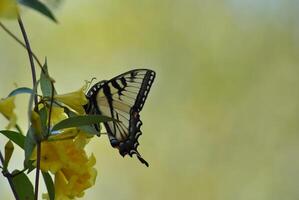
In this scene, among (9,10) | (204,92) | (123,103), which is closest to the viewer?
(9,10)

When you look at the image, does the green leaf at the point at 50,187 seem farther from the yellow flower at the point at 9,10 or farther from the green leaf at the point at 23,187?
the yellow flower at the point at 9,10

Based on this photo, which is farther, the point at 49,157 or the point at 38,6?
the point at 49,157

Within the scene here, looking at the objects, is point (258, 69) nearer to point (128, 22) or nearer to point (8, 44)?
point (128, 22)

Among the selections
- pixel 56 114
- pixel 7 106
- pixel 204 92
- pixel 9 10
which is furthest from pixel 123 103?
pixel 204 92

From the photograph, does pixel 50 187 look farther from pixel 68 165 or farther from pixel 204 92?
pixel 204 92

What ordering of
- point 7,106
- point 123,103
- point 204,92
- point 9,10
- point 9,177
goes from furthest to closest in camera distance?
point 204,92 → point 123,103 → point 9,177 → point 7,106 → point 9,10

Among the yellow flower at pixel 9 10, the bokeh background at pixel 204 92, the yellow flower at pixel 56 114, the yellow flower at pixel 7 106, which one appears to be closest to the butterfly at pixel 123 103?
the yellow flower at pixel 56 114
